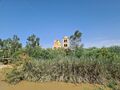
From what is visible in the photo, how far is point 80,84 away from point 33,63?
2.36m

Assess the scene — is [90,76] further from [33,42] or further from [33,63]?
[33,42]

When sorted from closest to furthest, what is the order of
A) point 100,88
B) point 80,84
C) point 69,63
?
point 100,88, point 80,84, point 69,63

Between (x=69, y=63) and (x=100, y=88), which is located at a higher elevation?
(x=69, y=63)

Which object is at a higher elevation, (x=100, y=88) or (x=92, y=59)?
(x=92, y=59)

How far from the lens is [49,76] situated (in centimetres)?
1064

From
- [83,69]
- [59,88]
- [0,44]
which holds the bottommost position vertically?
[59,88]

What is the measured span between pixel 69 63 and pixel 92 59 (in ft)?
3.34

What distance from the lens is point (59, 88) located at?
9.79 metres

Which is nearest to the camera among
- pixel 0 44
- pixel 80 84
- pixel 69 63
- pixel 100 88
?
pixel 100 88

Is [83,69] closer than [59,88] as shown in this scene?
No

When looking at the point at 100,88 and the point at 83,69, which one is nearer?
the point at 100,88

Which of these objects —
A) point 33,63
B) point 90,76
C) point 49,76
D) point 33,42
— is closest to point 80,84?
point 90,76

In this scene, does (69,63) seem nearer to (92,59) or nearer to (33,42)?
(92,59)

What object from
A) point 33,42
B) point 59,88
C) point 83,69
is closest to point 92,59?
point 83,69
